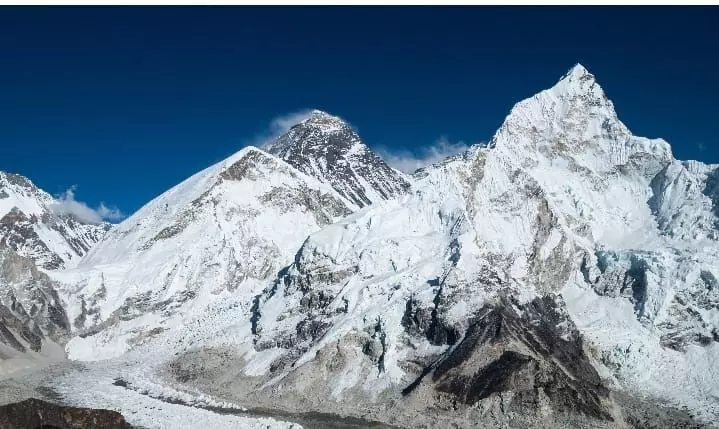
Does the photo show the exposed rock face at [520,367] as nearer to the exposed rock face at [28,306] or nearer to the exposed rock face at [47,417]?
the exposed rock face at [47,417]

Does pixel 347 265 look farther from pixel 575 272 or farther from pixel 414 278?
pixel 575 272

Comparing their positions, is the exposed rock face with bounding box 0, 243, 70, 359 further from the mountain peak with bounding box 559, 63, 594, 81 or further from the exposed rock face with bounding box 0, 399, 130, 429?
the mountain peak with bounding box 559, 63, 594, 81

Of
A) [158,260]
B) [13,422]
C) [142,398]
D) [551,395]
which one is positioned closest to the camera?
[13,422]

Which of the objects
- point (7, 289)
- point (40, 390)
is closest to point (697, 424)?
point (40, 390)

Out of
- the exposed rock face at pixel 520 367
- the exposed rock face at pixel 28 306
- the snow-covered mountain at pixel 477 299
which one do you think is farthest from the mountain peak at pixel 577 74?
the exposed rock face at pixel 28 306

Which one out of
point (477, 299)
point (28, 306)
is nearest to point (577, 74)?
point (477, 299)
